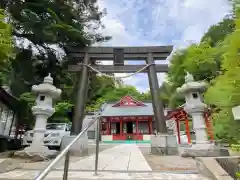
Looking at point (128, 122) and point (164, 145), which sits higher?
point (128, 122)

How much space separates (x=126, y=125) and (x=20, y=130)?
1353cm

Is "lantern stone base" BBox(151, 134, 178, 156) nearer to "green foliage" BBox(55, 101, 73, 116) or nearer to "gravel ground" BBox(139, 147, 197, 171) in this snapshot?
"gravel ground" BBox(139, 147, 197, 171)

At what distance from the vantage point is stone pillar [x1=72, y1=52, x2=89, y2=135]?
661 cm

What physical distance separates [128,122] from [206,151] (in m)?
16.5

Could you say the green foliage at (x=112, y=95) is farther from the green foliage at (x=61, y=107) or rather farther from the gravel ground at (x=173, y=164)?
the gravel ground at (x=173, y=164)

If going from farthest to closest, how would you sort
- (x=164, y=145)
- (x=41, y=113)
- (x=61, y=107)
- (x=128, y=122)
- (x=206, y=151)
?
1. (x=128, y=122)
2. (x=61, y=107)
3. (x=164, y=145)
4. (x=41, y=113)
5. (x=206, y=151)

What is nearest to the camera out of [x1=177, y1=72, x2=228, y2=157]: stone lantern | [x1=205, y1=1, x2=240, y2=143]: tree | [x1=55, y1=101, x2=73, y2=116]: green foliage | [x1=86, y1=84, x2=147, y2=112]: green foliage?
[x1=205, y1=1, x2=240, y2=143]: tree

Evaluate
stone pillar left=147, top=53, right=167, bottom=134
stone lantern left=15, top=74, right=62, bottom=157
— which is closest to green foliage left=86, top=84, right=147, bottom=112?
stone pillar left=147, top=53, right=167, bottom=134

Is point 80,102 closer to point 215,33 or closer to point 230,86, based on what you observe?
point 230,86

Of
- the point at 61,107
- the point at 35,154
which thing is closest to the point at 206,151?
the point at 35,154

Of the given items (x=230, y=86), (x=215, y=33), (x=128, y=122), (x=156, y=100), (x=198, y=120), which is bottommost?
(x=230, y=86)

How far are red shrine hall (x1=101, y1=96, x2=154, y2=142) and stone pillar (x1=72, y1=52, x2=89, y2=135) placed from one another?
12816mm

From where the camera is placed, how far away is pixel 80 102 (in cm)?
694

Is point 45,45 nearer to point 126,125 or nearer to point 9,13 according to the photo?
point 9,13
